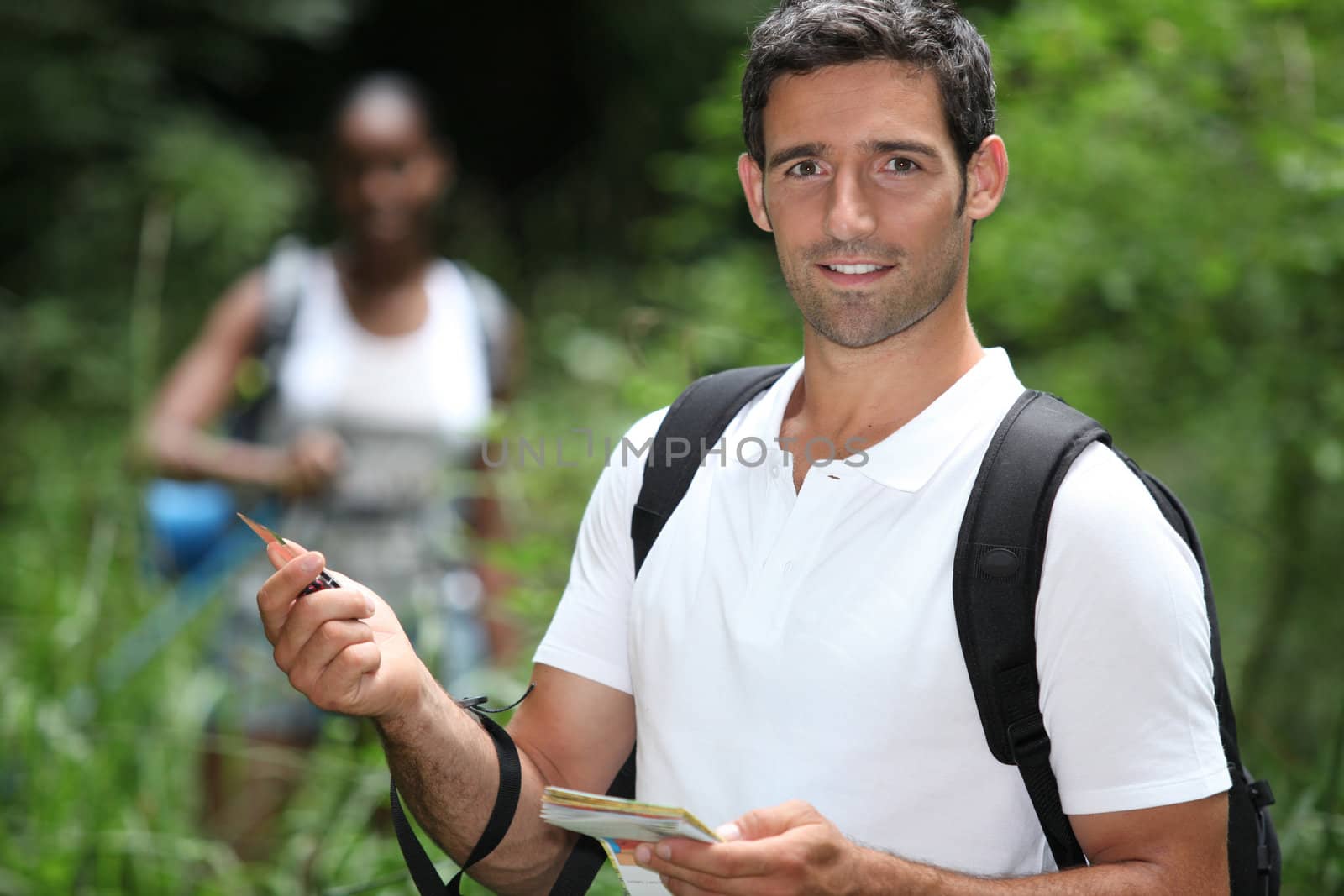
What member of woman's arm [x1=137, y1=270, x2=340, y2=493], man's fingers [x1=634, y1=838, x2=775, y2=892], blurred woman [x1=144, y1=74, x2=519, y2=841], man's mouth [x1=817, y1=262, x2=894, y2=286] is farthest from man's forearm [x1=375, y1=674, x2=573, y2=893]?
woman's arm [x1=137, y1=270, x2=340, y2=493]

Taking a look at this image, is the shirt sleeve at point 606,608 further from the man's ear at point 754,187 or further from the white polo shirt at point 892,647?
the man's ear at point 754,187

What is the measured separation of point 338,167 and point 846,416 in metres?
2.76

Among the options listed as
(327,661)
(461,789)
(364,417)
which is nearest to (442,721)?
(461,789)

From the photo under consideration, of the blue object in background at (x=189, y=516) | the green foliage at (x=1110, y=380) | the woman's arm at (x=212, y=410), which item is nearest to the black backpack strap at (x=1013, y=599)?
the green foliage at (x=1110, y=380)

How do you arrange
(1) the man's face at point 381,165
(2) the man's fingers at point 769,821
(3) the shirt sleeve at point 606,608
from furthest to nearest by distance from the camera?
(1) the man's face at point 381,165 → (3) the shirt sleeve at point 606,608 → (2) the man's fingers at point 769,821

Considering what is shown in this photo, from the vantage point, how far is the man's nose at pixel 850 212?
1830mm

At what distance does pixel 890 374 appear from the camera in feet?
6.31

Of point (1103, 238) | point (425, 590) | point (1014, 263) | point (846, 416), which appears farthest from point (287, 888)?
point (1103, 238)

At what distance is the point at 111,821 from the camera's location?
3.35 m

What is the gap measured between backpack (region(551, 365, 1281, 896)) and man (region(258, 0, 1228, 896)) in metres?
0.02

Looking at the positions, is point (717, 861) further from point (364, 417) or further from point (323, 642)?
point (364, 417)

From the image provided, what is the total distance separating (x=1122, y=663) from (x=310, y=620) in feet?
3.22

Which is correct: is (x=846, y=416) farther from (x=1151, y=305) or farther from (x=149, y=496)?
(x=149, y=496)

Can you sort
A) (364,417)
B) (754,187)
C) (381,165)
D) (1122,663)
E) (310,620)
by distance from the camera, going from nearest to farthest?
(1122,663) < (310,620) < (754,187) < (364,417) < (381,165)
